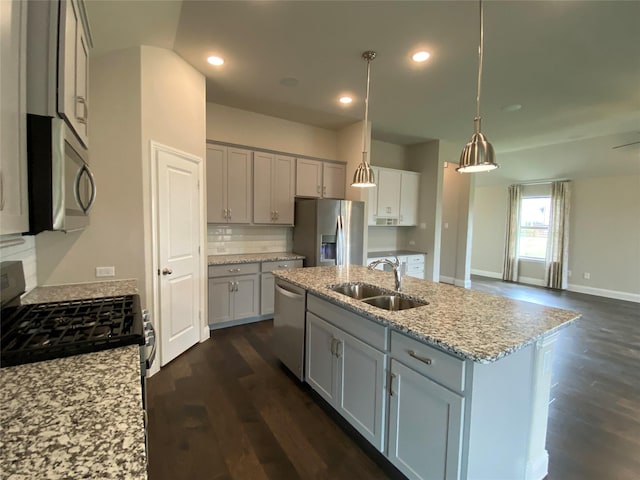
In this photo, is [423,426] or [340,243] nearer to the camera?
[423,426]

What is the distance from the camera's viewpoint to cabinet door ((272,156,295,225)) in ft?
14.3

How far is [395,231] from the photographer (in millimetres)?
6234

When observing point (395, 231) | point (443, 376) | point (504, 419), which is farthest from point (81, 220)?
point (395, 231)

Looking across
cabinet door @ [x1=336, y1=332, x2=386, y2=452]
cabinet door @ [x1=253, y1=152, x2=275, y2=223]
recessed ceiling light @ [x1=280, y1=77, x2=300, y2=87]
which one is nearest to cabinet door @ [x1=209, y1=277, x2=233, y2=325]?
cabinet door @ [x1=253, y1=152, x2=275, y2=223]

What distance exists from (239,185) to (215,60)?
1.51 meters

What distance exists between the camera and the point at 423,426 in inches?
57.5

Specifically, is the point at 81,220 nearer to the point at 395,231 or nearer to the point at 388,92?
the point at 388,92

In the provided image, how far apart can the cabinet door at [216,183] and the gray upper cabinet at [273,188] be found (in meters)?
0.43

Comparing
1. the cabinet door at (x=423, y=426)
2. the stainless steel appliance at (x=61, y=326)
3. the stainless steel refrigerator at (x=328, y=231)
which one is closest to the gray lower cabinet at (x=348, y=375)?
the cabinet door at (x=423, y=426)

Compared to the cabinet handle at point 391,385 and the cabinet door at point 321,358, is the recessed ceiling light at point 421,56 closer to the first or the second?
the cabinet door at point 321,358

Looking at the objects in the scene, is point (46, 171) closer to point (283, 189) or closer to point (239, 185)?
point (239, 185)

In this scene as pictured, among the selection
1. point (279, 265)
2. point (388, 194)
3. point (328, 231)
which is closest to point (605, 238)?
point (388, 194)

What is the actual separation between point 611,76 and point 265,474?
15.7ft

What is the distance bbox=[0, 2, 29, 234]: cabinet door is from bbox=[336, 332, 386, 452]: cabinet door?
65.5 inches
